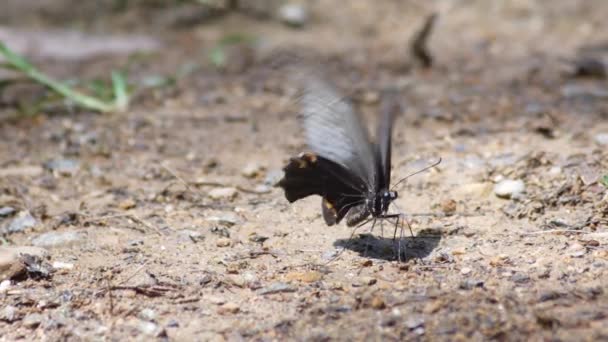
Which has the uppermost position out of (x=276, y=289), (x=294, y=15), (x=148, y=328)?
(x=294, y=15)

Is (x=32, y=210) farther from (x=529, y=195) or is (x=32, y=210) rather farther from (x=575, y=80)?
(x=575, y=80)

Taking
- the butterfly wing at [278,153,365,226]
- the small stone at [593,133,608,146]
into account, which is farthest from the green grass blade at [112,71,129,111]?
the small stone at [593,133,608,146]

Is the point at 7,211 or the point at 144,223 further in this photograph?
the point at 7,211

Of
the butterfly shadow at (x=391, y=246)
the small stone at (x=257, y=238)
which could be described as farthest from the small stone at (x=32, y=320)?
the butterfly shadow at (x=391, y=246)

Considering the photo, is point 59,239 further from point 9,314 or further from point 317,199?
point 317,199

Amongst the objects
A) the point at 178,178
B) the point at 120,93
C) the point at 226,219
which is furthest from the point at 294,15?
the point at 226,219

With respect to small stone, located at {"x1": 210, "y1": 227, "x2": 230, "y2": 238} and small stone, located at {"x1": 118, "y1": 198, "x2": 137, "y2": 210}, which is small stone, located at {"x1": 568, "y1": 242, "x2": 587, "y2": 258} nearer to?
small stone, located at {"x1": 210, "y1": 227, "x2": 230, "y2": 238}
